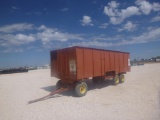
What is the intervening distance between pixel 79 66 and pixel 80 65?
0.43 feet

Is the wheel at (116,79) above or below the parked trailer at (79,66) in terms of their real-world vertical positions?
below

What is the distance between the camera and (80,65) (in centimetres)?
1180

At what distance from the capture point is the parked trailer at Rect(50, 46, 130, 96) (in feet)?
38.3

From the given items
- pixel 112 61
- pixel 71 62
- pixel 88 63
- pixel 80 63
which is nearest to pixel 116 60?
pixel 112 61

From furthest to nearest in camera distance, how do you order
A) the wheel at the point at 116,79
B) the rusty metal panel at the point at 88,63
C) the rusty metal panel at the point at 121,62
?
the rusty metal panel at the point at 121,62
the wheel at the point at 116,79
the rusty metal panel at the point at 88,63

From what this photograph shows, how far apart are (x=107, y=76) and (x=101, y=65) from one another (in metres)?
1.61

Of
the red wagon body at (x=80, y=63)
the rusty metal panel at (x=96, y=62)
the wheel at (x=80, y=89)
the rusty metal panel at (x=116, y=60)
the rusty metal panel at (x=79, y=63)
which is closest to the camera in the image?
the wheel at (x=80, y=89)

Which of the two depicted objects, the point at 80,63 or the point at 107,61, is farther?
the point at 107,61

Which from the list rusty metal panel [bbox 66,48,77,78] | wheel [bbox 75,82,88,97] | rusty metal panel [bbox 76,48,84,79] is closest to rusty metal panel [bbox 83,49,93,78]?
rusty metal panel [bbox 76,48,84,79]

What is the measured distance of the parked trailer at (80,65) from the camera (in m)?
11.7

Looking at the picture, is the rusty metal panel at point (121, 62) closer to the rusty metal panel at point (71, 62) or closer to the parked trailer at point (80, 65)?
the parked trailer at point (80, 65)

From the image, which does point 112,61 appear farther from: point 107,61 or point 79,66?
point 79,66

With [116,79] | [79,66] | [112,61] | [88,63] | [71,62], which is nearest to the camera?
A: [79,66]

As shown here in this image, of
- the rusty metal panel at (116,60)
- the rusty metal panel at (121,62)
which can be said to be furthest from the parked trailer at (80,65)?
the rusty metal panel at (121,62)
